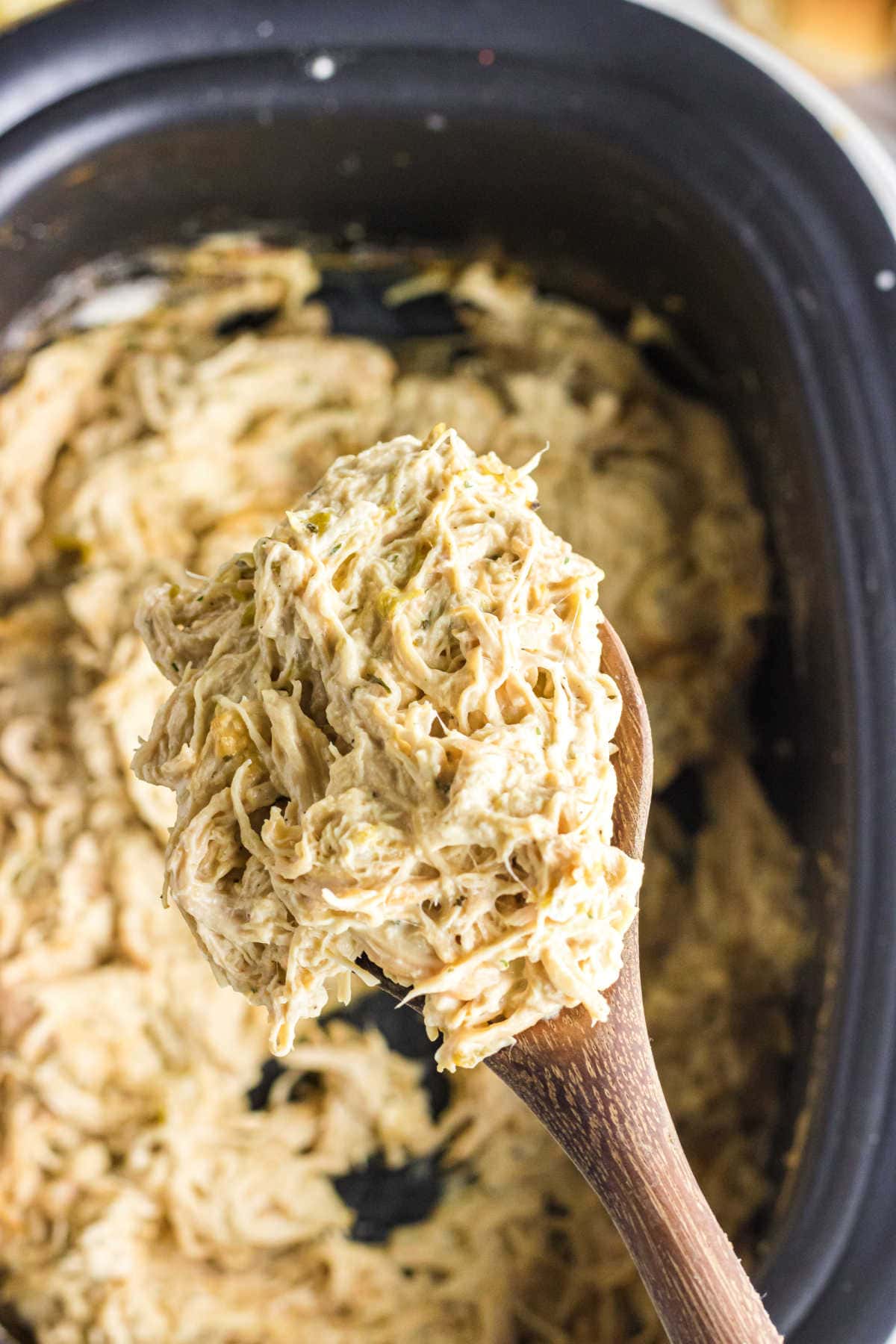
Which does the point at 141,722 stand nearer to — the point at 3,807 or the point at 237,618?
the point at 3,807

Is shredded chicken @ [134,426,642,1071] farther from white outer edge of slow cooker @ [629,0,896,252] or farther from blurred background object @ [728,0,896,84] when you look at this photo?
blurred background object @ [728,0,896,84]

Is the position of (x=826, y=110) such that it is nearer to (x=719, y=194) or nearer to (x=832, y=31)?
(x=719, y=194)

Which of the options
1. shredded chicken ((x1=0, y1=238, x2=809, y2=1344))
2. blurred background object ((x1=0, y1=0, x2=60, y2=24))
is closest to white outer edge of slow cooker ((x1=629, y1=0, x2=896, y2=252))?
shredded chicken ((x1=0, y1=238, x2=809, y2=1344))

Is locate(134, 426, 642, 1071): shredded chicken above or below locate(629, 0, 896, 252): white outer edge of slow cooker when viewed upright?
below

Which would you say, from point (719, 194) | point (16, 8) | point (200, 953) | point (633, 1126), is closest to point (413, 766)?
point (633, 1126)

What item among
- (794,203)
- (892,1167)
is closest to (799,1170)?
(892,1167)

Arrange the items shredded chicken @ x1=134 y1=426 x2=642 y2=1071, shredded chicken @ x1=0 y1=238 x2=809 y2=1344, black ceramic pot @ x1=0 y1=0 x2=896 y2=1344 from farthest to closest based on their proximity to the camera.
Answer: shredded chicken @ x1=0 y1=238 x2=809 y2=1344, black ceramic pot @ x1=0 y1=0 x2=896 y2=1344, shredded chicken @ x1=134 y1=426 x2=642 y2=1071

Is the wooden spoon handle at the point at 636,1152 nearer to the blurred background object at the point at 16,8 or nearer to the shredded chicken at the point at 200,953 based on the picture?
the shredded chicken at the point at 200,953
